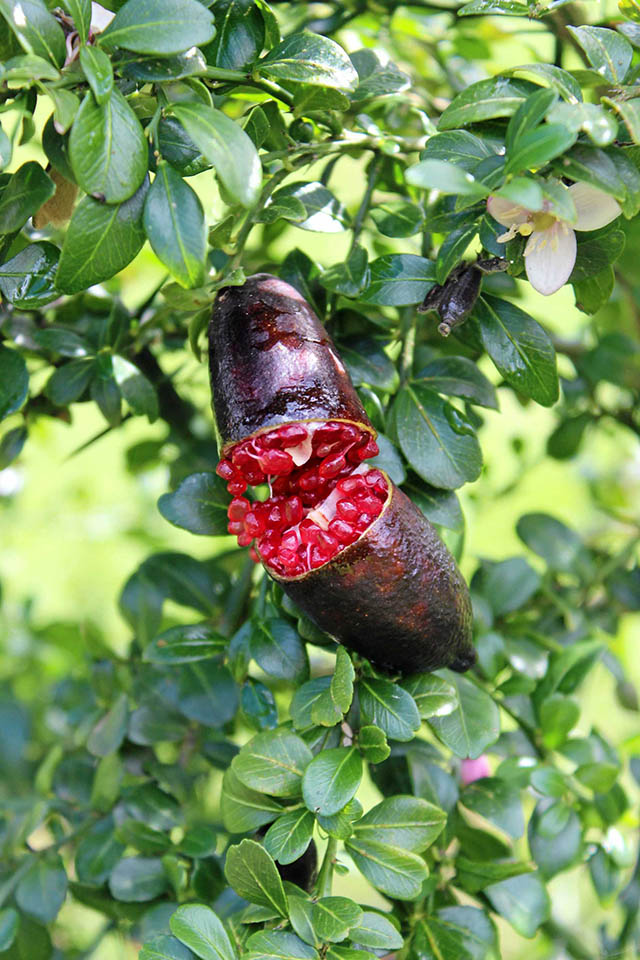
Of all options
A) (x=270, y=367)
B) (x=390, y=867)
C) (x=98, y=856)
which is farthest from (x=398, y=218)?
(x=98, y=856)

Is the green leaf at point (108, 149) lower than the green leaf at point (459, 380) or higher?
higher

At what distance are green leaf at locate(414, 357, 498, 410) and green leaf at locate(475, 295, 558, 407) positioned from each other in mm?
49

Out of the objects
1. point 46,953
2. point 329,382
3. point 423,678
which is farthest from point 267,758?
point 46,953

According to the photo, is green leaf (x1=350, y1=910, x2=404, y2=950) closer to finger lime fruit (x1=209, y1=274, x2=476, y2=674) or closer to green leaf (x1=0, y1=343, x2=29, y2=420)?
finger lime fruit (x1=209, y1=274, x2=476, y2=674)

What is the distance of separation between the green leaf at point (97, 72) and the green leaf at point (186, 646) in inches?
12.7

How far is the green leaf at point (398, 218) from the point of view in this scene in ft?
1.89

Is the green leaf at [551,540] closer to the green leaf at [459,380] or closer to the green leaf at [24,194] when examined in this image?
the green leaf at [459,380]

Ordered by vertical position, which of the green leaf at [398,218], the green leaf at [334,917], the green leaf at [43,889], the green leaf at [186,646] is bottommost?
the green leaf at [43,889]

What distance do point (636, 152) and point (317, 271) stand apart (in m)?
0.21

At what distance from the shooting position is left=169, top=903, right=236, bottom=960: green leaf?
0.45 metres

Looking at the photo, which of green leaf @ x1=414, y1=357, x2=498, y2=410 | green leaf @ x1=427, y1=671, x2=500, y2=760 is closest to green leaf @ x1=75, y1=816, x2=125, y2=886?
green leaf @ x1=427, y1=671, x2=500, y2=760

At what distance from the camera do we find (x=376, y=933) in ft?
1.54

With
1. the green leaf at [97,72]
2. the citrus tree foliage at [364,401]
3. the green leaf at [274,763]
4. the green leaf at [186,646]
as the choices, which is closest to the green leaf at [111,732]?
the citrus tree foliage at [364,401]

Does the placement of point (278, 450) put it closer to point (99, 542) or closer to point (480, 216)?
point (480, 216)
